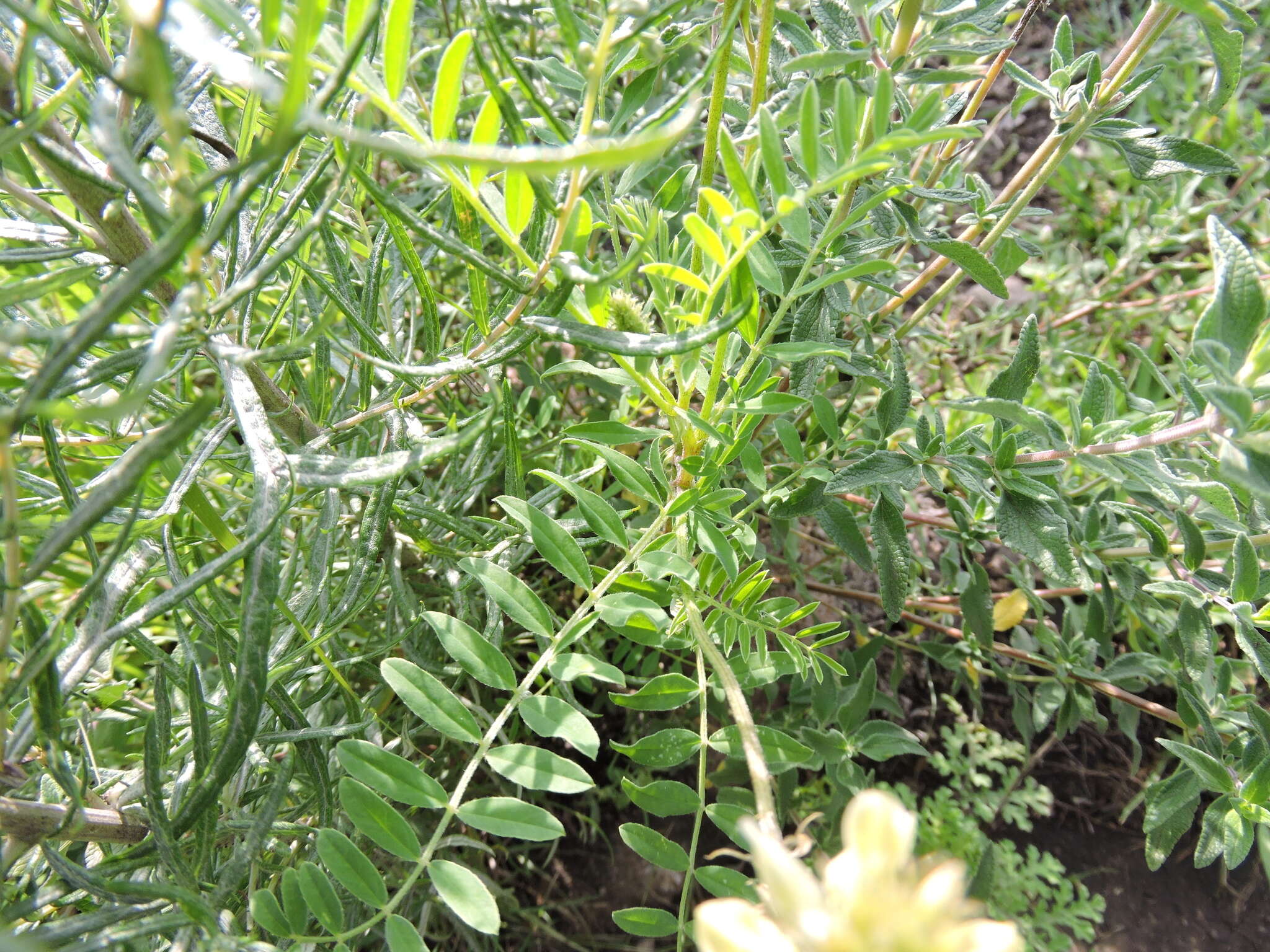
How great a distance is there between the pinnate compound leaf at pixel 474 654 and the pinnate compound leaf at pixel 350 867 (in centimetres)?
15

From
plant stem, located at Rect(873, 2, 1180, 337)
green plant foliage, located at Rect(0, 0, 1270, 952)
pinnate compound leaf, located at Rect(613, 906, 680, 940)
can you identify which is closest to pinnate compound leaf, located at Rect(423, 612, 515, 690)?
green plant foliage, located at Rect(0, 0, 1270, 952)

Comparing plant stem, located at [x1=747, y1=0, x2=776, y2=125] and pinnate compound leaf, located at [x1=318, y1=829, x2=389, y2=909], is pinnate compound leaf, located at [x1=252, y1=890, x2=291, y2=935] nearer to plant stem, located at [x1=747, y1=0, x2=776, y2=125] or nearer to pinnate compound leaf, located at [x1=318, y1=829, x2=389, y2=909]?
pinnate compound leaf, located at [x1=318, y1=829, x2=389, y2=909]

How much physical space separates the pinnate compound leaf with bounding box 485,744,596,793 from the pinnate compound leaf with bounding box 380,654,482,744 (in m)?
0.03

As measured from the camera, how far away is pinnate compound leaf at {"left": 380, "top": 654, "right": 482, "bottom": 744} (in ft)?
2.05

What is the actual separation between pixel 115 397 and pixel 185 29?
48 cm

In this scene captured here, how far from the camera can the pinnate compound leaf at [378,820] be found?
0.58m

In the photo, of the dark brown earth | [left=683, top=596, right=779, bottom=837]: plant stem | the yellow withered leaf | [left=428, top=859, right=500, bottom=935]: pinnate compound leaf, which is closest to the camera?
[left=683, top=596, right=779, bottom=837]: plant stem

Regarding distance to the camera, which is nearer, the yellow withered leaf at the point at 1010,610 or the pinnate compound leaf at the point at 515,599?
the pinnate compound leaf at the point at 515,599

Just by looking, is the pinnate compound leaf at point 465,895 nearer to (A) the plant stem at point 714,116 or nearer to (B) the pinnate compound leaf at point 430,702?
(B) the pinnate compound leaf at point 430,702

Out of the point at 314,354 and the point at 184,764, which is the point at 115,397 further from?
the point at 184,764

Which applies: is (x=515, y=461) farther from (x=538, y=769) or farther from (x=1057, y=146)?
(x=1057, y=146)

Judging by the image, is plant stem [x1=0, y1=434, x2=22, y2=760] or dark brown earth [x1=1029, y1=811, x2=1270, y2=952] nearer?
plant stem [x1=0, y1=434, x2=22, y2=760]

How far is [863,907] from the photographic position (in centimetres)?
29

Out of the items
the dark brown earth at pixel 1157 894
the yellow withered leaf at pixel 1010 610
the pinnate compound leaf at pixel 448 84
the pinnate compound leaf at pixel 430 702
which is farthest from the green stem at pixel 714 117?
the dark brown earth at pixel 1157 894
